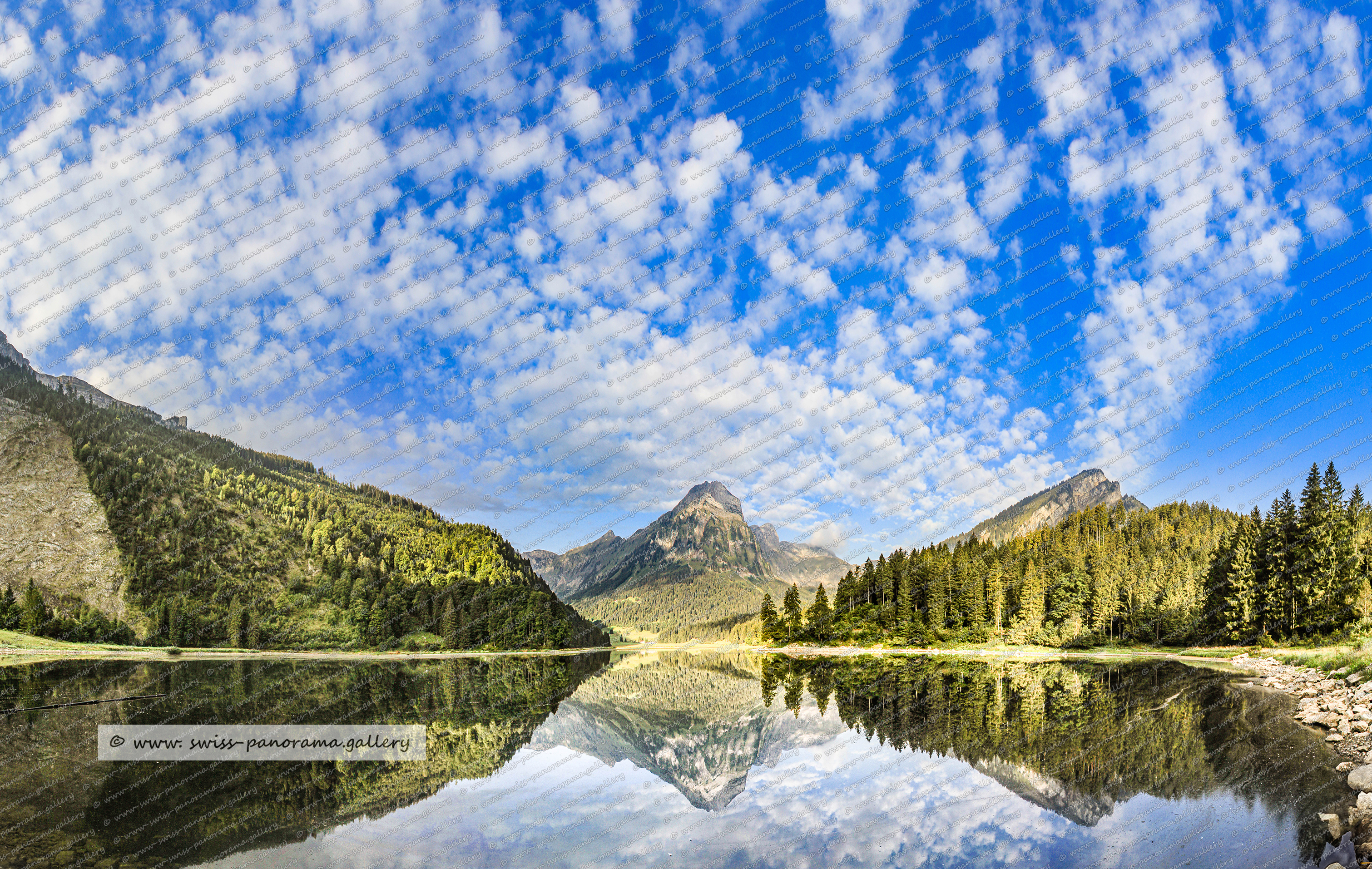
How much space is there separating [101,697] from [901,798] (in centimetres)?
4474

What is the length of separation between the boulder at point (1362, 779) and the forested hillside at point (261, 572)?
148 m

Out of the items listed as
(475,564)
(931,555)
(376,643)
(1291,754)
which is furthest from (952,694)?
(475,564)

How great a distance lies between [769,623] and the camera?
13425 centimetres

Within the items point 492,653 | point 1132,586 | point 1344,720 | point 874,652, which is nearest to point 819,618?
point 874,652

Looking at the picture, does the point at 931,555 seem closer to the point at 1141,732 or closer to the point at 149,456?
the point at 1141,732

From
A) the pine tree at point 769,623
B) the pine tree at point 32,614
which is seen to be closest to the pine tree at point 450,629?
the pine tree at point 32,614

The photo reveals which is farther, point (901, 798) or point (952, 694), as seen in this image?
point (952, 694)

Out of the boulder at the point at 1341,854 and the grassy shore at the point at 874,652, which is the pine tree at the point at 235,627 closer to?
the grassy shore at the point at 874,652

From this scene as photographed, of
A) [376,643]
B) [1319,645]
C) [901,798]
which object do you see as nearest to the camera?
[901,798]

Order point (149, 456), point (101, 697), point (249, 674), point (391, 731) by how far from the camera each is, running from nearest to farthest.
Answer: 1. point (391, 731)
2. point (101, 697)
3. point (249, 674)
4. point (149, 456)

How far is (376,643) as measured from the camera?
455 ft

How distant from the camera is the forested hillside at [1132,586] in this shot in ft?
233

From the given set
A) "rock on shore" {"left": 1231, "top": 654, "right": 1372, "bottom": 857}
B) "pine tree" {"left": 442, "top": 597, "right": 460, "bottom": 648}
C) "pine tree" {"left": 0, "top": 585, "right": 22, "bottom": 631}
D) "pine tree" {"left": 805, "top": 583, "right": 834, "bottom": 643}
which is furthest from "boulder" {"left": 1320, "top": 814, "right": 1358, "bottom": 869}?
"pine tree" {"left": 442, "top": 597, "right": 460, "bottom": 648}

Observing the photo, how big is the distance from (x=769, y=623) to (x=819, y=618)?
1442cm
